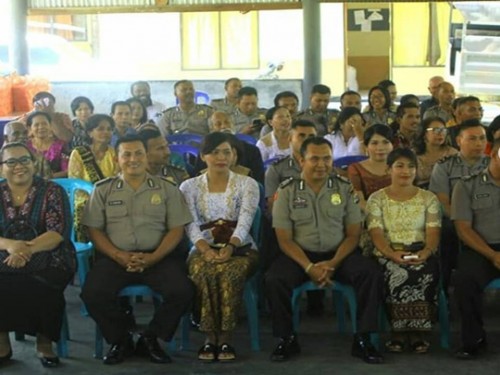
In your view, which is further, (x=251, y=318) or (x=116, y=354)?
(x=251, y=318)

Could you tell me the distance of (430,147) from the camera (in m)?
5.73

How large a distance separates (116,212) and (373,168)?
154 cm

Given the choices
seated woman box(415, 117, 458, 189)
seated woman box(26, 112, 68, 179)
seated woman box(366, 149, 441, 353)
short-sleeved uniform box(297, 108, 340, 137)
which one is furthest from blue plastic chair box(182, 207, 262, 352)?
short-sleeved uniform box(297, 108, 340, 137)

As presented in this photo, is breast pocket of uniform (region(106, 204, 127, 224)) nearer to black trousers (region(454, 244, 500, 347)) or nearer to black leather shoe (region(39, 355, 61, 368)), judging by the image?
black leather shoe (region(39, 355, 61, 368))

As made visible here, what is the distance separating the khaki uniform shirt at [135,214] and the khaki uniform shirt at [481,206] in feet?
4.60

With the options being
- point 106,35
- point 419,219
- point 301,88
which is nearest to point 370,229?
point 419,219

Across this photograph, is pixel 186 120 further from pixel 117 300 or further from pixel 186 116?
pixel 117 300

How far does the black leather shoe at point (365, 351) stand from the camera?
4477 mm

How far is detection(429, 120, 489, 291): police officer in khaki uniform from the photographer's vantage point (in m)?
5.18

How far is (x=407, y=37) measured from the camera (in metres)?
15.9

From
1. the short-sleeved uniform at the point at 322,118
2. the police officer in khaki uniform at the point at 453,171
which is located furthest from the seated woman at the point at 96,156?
the police officer in khaki uniform at the point at 453,171

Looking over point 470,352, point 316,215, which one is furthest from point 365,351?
point 316,215

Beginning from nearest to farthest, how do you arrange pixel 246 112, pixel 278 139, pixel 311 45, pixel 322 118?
1. pixel 278 139
2. pixel 322 118
3. pixel 246 112
4. pixel 311 45

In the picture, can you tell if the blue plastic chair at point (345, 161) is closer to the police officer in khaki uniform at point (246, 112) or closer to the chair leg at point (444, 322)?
the chair leg at point (444, 322)
